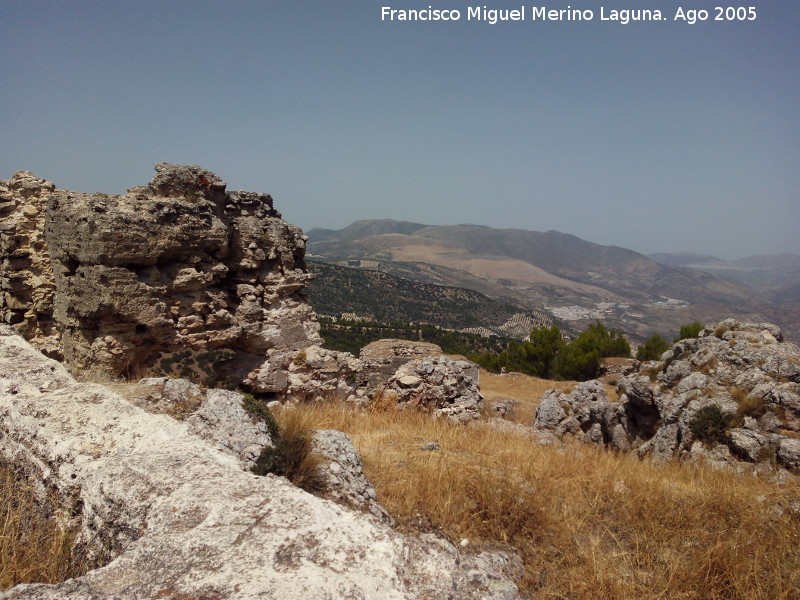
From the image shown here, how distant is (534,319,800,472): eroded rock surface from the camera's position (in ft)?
29.1

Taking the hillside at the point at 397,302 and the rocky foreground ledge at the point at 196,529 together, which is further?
the hillside at the point at 397,302

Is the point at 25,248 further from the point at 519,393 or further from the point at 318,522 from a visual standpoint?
the point at 519,393

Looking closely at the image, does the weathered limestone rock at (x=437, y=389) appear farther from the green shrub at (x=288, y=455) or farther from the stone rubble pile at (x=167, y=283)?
the green shrub at (x=288, y=455)

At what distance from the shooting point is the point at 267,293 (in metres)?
10.5

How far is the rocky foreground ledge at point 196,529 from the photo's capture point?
245 centimetres

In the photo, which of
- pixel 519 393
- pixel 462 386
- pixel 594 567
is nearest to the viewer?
pixel 594 567

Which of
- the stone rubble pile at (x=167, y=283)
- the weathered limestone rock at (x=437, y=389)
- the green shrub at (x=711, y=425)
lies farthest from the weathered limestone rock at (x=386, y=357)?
the green shrub at (x=711, y=425)

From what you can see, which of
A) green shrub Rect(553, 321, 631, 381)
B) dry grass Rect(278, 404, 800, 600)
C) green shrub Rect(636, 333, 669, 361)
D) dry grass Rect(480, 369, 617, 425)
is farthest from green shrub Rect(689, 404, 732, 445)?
green shrub Rect(636, 333, 669, 361)

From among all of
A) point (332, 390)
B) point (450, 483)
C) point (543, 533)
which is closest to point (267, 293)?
point (332, 390)

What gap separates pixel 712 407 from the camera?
9.74 meters

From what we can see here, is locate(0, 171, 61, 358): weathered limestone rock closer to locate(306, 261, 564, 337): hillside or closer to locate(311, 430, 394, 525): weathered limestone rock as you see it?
locate(311, 430, 394, 525): weathered limestone rock

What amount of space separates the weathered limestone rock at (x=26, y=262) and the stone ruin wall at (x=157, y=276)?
23mm

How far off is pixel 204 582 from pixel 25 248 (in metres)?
10.7

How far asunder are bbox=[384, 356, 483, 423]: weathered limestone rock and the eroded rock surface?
3.80 m
